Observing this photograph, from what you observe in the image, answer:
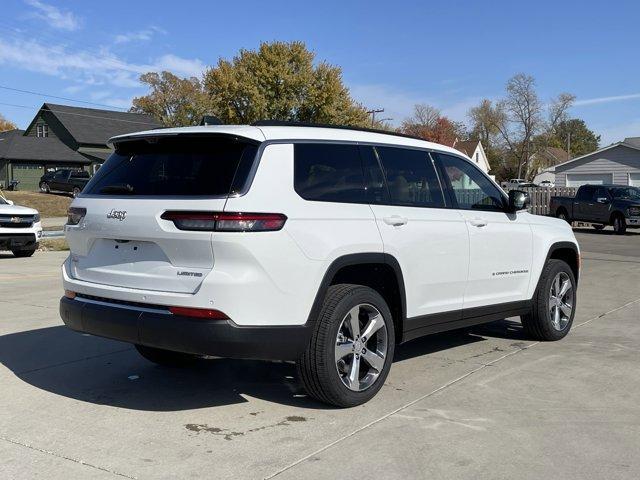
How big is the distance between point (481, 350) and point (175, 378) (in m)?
2.91

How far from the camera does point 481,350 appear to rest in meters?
6.45

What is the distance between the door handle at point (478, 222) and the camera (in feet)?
18.5

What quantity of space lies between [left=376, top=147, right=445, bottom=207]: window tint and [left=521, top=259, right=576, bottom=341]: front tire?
1.81m

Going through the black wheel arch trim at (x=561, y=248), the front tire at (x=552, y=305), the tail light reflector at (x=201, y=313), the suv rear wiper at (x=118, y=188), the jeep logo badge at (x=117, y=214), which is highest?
the suv rear wiper at (x=118, y=188)

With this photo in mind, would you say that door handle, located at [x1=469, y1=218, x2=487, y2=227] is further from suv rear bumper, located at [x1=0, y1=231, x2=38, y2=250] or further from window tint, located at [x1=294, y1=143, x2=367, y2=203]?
suv rear bumper, located at [x1=0, y1=231, x2=38, y2=250]

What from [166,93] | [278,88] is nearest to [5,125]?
[166,93]

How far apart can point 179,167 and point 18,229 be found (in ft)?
39.9

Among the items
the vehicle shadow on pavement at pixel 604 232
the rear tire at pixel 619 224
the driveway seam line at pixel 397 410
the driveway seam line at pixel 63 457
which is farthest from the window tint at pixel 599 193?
the driveway seam line at pixel 63 457

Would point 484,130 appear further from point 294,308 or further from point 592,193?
point 294,308

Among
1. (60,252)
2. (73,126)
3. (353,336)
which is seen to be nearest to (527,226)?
(353,336)

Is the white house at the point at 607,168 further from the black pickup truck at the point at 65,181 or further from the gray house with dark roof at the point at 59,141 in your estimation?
the gray house with dark roof at the point at 59,141

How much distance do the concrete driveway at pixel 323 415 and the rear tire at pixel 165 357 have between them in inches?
4.8

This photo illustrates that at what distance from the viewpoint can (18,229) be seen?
15.1 m

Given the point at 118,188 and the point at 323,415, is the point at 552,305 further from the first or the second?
the point at 118,188
